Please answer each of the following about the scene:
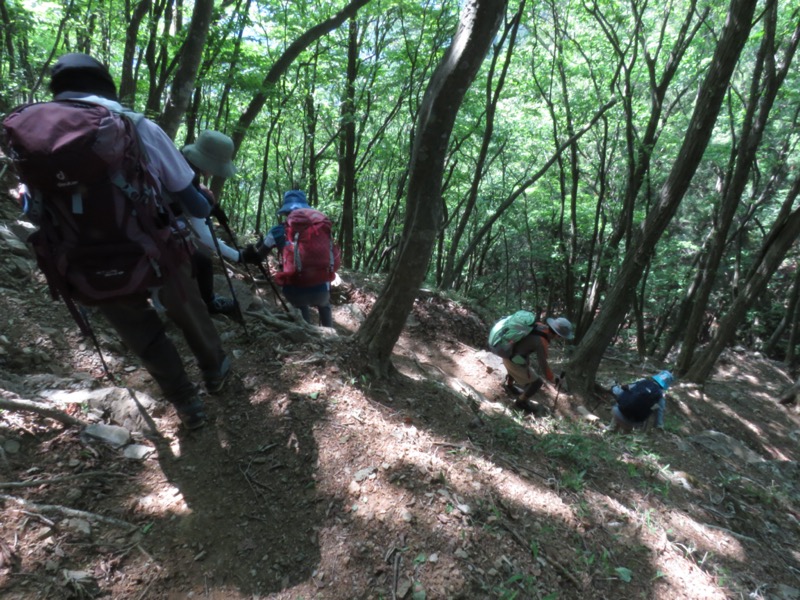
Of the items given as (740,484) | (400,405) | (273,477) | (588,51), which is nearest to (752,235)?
(588,51)

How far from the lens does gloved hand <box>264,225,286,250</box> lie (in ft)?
12.1

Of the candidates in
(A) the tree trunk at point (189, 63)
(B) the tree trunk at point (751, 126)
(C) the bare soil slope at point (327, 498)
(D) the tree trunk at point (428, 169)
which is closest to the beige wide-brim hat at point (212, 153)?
(D) the tree trunk at point (428, 169)

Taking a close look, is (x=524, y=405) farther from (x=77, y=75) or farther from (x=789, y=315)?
(x=789, y=315)

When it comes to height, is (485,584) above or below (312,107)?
below

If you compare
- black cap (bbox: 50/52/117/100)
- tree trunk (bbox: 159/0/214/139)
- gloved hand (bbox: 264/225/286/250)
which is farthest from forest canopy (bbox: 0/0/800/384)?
black cap (bbox: 50/52/117/100)

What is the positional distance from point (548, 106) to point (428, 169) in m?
11.4

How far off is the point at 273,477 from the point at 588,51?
45.0 ft

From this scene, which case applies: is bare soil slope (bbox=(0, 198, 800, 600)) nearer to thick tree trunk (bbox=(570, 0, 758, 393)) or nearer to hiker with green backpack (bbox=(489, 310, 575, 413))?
hiker with green backpack (bbox=(489, 310, 575, 413))

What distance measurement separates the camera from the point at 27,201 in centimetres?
221

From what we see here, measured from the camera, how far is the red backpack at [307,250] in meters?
4.34

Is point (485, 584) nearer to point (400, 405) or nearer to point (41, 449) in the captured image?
point (400, 405)

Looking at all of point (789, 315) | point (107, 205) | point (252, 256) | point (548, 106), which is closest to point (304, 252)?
point (252, 256)

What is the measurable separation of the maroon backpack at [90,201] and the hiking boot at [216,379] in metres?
0.89

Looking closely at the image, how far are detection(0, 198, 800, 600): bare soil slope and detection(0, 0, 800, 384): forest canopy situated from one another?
5.31 feet
